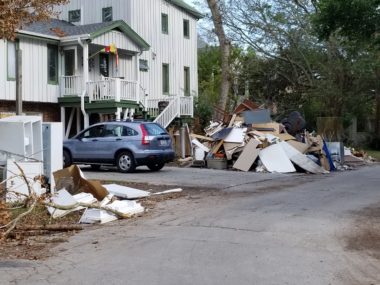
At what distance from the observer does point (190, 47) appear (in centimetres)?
3481

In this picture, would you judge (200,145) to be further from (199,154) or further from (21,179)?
(21,179)

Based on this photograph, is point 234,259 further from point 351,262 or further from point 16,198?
point 16,198

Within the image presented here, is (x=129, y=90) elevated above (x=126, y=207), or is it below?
above

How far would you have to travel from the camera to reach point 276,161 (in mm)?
21000

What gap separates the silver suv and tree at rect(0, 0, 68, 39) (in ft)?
21.0

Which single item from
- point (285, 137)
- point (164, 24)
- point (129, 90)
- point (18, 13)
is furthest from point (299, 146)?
point (164, 24)

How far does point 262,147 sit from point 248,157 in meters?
0.91

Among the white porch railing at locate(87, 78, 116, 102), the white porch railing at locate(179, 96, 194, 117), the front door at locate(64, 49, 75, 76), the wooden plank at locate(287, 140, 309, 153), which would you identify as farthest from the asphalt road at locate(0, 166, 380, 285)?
the front door at locate(64, 49, 75, 76)

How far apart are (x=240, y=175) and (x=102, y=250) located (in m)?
11.5

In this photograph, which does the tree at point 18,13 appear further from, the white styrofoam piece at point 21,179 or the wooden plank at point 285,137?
the wooden plank at point 285,137

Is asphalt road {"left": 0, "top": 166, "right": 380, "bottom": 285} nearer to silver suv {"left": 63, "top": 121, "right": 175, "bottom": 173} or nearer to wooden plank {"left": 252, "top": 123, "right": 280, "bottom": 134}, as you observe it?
silver suv {"left": 63, "top": 121, "right": 175, "bottom": 173}

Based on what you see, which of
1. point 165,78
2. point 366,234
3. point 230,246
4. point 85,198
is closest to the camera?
point 230,246

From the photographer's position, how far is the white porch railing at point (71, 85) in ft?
85.0

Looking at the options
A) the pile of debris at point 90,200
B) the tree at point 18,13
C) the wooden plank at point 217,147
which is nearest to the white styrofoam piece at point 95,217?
the pile of debris at point 90,200
